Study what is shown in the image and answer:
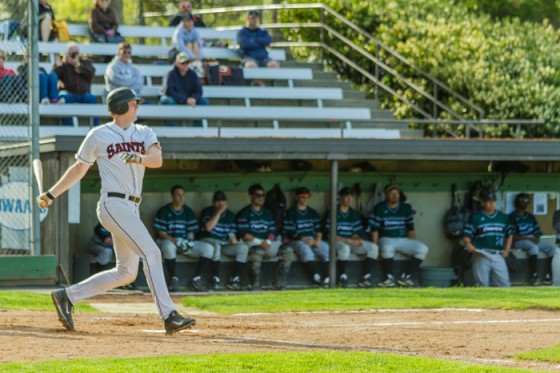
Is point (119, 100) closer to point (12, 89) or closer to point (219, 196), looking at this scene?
point (12, 89)

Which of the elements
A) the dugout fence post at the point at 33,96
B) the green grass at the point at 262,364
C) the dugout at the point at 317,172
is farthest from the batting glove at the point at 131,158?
the dugout at the point at 317,172

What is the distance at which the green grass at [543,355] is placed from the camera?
872 centimetres

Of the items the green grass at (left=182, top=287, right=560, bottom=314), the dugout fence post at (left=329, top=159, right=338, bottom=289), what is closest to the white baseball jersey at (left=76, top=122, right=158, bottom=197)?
the green grass at (left=182, top=287, right=560, bottom=314)

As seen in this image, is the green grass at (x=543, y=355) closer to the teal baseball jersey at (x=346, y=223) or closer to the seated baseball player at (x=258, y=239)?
the seated baseball player at (x=258, y=239)

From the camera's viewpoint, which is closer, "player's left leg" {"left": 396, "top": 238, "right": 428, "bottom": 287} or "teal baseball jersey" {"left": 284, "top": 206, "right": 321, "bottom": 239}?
"teal baseball jersey" {"left": 284, "top": 206, "right": 321, "bottom": 239}

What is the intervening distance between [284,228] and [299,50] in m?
8.16

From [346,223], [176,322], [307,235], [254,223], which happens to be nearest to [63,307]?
[176,322]

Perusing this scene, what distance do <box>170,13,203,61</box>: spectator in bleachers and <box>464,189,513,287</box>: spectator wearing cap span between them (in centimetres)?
559

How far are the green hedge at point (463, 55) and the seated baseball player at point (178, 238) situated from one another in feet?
25.5

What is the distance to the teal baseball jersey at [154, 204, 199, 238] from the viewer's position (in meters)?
17.2

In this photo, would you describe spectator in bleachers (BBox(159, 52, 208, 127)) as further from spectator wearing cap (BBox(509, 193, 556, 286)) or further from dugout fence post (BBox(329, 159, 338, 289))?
spectator wearing cap (BBox(509, 193, 556, 286))

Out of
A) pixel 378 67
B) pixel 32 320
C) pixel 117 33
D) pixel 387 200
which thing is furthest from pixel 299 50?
pixel 32 320

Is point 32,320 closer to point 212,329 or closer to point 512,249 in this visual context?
point 212,329

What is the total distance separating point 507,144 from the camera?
1848cm
